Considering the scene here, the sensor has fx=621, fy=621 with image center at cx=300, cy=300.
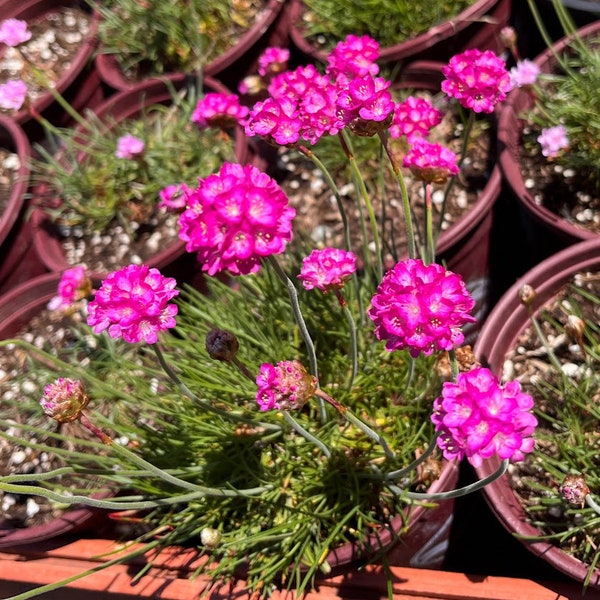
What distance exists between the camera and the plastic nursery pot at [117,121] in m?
1.33

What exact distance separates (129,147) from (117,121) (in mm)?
251

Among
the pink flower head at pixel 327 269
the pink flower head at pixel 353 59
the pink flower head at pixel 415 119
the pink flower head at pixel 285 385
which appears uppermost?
the pink flower head at pixel 353 59

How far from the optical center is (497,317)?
1.05 meters

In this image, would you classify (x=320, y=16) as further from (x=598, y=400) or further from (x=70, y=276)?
(x=598, y=400)

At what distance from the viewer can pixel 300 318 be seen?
27.1 inches

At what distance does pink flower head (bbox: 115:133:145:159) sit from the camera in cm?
141

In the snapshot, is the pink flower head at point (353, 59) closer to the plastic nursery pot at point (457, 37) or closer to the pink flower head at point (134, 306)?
the pink flower head at point (134, 306)

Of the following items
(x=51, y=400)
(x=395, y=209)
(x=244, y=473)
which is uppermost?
(x=51, y=400)

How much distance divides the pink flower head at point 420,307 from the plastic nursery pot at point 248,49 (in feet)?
3.78

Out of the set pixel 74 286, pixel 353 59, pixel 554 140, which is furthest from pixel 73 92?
pixel 554 140

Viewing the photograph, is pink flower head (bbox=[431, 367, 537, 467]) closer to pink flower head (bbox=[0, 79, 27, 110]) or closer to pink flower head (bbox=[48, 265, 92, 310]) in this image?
pink flower head (bbox=[48, 265, 92, 310])

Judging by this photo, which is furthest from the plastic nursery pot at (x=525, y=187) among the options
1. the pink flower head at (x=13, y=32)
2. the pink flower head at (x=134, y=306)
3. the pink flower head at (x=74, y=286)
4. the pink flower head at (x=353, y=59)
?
the pink flower head at (x=13, y=32)

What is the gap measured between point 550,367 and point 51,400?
797 millimetres

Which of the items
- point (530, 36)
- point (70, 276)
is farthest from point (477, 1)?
point (70, 276)
